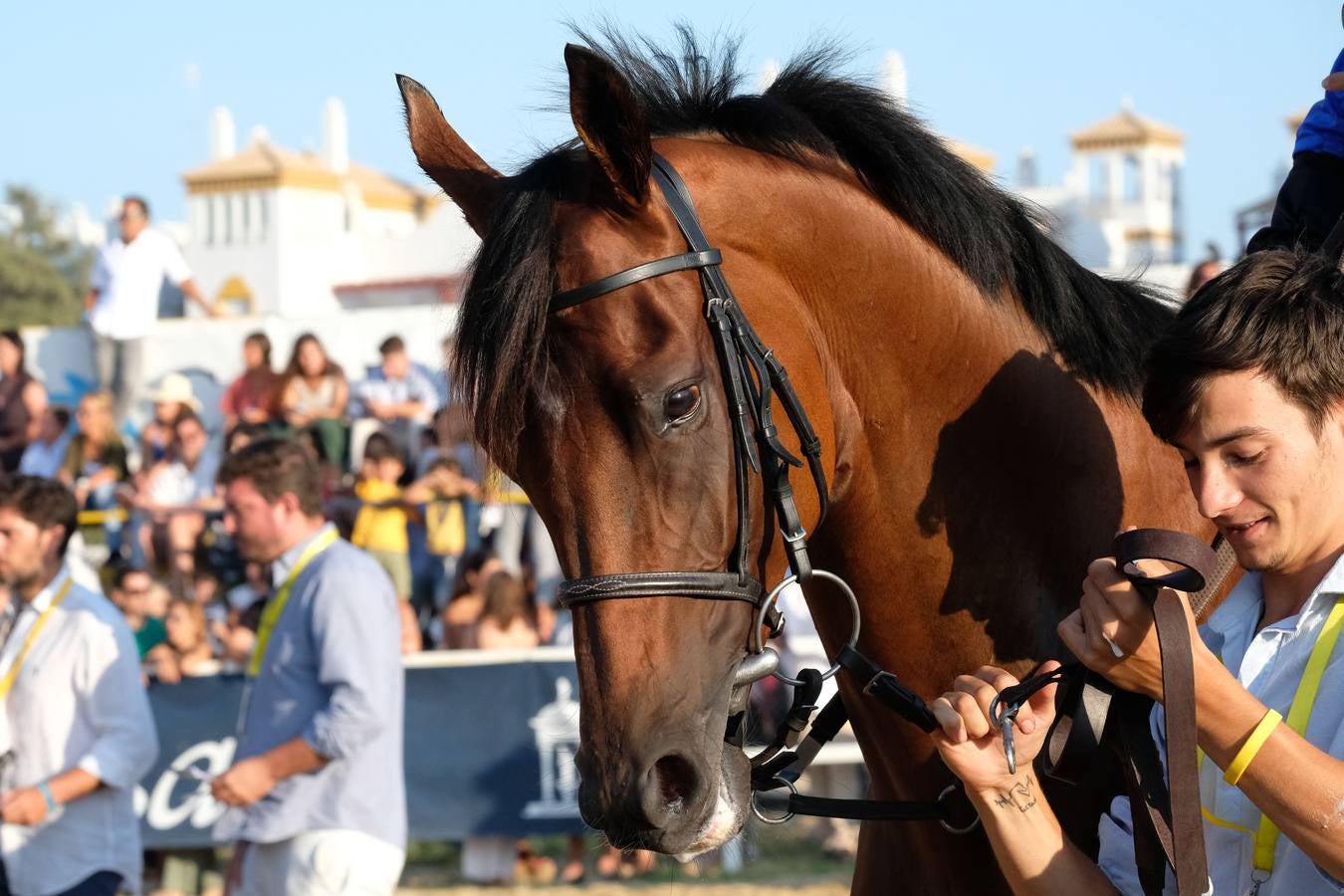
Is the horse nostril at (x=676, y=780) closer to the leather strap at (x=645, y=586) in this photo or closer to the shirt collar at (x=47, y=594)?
the leather strap at (x=645, y=586)

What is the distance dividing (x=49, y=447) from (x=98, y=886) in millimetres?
6438

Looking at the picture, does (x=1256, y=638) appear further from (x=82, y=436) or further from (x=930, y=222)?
(x=82, y=436)

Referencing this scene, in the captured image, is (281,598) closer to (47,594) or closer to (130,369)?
(47,594)

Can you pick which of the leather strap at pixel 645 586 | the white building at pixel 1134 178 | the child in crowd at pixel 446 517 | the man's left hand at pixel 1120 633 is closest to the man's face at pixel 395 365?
the child in crowd at pixel 446 517

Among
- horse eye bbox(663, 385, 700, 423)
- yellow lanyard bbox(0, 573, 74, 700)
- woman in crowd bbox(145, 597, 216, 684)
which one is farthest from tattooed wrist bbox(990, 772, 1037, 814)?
woman in crowd bbox(145, 597, 216, 684)

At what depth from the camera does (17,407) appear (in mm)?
11078

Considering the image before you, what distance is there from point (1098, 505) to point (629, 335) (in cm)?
81

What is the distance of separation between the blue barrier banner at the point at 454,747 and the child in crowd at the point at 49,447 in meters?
3.43

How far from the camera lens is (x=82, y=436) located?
11.0 meters

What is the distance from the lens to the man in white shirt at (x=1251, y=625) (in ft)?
5.41

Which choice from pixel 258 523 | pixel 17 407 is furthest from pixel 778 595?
pixel 17 407

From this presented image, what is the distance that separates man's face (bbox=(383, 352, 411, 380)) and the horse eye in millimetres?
8084

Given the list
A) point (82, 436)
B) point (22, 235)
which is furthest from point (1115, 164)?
point (22, 235)

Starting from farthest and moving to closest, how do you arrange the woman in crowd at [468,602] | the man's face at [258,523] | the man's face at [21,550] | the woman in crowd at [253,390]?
the woman in crowd at [253,390] → the woman in crowd at [468,602] → the man's face at [21,550] → the man's face at [258,523]
